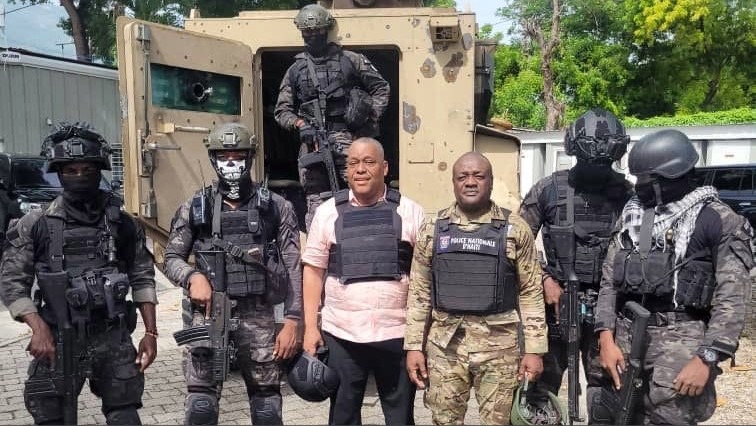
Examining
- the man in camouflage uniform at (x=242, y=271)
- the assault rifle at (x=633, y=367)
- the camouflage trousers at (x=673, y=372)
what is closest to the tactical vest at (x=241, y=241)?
the man in camouflage uniform at (x=242, y=271)

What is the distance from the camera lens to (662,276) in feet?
9.45

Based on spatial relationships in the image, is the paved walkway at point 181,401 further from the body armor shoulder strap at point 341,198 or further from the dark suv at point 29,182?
the dark suv at point 29,182

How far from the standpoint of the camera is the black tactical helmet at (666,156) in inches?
116

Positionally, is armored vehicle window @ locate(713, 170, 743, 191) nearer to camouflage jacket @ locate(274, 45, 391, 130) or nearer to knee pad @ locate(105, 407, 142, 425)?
camouflage jacket @ locate(274, 45, 391, 130)

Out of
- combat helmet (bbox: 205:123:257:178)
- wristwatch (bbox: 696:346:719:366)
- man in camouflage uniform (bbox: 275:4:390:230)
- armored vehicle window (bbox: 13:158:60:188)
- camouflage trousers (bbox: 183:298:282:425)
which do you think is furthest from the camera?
armored vehicle window (bbox: 13:158:60:188)

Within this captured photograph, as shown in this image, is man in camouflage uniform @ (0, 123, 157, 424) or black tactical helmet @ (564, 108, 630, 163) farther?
black tactical helmet @ (564, 108, 630, 163)

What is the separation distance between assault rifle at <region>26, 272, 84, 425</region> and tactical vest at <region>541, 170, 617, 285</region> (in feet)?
7.79

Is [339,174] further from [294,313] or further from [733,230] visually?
[733,230]

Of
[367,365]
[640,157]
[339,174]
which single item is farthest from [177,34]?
[640,157]

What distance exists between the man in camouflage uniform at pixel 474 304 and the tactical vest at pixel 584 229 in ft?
1.85

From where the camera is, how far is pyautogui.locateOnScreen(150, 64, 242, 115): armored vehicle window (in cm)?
465

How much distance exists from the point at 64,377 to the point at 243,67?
111 inches

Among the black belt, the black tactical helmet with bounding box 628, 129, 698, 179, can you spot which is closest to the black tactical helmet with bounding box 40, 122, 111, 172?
the black tactical helmet with bounding box 628, 129, 698, 179

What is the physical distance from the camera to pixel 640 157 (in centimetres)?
302
